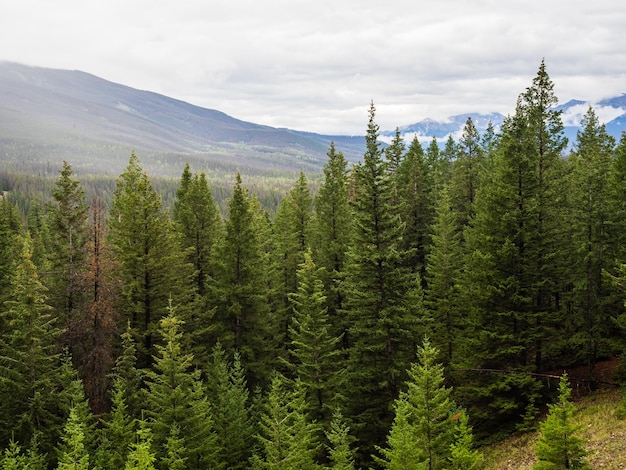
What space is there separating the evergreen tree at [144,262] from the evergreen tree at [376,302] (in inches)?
410

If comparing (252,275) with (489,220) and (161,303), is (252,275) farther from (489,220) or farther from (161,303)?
(489,220)

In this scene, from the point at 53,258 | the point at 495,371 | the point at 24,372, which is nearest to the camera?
the point at 495,371

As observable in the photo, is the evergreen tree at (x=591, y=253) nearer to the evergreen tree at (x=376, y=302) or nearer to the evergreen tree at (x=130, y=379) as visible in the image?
the evergreen tree at (x=376, y=302)

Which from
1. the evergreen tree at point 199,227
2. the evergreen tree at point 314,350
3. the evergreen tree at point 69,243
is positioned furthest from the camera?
the evergreen tree at point 199,227

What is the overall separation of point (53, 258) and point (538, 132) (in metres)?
25.8

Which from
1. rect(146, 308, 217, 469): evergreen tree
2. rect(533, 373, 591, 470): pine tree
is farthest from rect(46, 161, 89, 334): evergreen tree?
rect(533, 373, 591, 470): pine tree

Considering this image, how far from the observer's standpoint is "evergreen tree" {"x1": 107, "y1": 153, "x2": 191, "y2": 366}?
2594 centimetres

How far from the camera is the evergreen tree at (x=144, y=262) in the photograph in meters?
25.9

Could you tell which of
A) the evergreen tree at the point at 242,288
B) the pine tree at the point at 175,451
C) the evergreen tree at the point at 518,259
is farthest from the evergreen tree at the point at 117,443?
the evergreen tree at the point at 518,259

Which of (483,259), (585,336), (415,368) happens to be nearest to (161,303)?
(415,368)

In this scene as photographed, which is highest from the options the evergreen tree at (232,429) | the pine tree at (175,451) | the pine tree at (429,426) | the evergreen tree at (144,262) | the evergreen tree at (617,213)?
the evergreen tree at (617,213)

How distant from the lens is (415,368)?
1844 centimetres

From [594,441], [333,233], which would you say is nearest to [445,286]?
[333,233]

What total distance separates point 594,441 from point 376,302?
34.9ft
